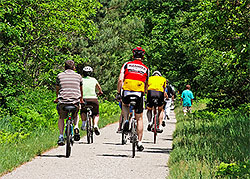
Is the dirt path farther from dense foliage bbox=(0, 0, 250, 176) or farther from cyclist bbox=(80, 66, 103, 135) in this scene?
cyclist bbox=(80, 66, 103, 135)

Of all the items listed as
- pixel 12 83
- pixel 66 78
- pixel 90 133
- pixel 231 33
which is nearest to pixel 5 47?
pixel 12 83

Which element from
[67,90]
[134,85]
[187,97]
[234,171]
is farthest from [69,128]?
[187,97]

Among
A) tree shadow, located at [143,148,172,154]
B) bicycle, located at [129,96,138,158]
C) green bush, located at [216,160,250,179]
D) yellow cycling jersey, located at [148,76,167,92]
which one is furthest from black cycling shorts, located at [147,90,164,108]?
green bush, located at [216,160,250,179]

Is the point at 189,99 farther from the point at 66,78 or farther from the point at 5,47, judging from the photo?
the point at 66,78

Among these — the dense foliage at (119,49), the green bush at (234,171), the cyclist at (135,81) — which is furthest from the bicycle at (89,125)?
the green bush at (234,171)

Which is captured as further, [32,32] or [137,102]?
[32,32]

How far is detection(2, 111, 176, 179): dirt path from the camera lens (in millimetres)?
7395

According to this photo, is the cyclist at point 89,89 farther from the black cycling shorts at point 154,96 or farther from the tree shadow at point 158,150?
the tree shadow at point 158,150

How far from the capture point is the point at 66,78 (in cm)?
966

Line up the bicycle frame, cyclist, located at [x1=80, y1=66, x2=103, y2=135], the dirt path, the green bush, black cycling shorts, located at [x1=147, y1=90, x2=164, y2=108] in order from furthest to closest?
1. black cycling shorts, located at [x1=147, y1=90, x2=164, y2=108]
2. cyclist, located at [x1=80, y1=66, x2=103, y2=135]
3. the bicycle frame
4. the dirt path
5. the green bush

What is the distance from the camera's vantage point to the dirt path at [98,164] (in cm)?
739

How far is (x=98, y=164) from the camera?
856 centimetres

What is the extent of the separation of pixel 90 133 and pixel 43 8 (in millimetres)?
8690

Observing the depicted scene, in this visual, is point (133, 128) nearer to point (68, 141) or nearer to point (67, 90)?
point (68, 141)
